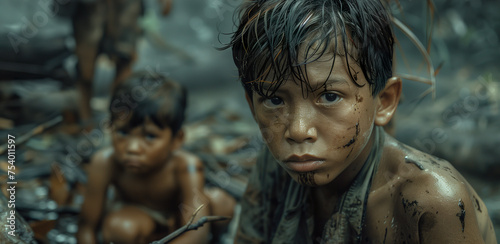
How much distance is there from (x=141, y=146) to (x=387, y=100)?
0.93 m

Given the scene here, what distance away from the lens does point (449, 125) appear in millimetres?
1999

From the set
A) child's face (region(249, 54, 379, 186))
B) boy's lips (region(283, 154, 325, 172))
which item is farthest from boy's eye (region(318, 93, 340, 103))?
boy's lips (region(283, 154, 325, 172))

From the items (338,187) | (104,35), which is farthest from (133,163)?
(338,187)

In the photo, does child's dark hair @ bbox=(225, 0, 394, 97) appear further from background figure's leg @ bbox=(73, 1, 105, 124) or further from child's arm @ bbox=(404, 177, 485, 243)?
background figure's leg @ bbox=(73, 1, 105, 124)

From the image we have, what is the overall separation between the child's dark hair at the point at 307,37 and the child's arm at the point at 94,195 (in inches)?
38.4

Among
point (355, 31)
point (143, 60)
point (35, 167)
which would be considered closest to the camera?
point (355, 31)

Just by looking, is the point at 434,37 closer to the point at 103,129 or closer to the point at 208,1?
the point at 208,1

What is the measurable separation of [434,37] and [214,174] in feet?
3.28

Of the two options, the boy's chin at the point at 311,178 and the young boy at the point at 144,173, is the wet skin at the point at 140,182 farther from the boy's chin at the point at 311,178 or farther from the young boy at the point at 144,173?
the boy's chin at the point at 311,178

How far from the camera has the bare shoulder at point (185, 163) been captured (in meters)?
1.85

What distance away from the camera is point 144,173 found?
5.98ft

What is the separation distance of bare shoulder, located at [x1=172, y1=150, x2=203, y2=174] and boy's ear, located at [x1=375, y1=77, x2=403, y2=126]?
2.99 feet

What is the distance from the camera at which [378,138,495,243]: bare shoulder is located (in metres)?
0.98

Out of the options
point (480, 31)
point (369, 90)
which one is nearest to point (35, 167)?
point (369, 90)
